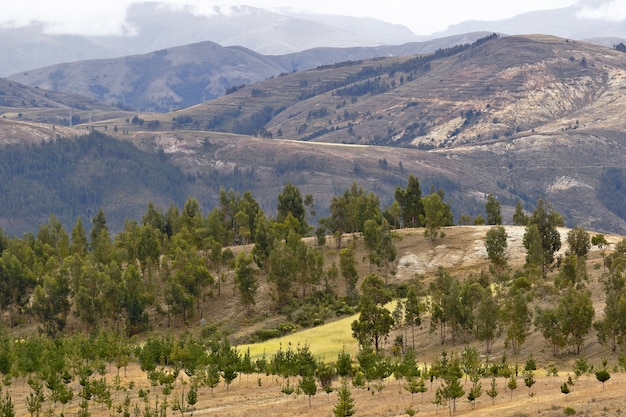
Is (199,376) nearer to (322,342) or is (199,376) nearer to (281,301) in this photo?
(322,342)

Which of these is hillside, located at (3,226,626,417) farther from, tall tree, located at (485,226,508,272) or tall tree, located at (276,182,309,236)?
tall tree, located at (276,182,309,236)

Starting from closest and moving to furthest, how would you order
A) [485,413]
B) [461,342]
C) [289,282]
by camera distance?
[485,413]
[461,342]
[289,282]

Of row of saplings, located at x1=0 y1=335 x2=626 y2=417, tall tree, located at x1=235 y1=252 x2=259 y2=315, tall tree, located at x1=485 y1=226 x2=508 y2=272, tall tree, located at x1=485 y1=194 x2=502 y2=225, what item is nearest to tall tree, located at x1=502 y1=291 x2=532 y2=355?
row of saplings, located at x1=0 y1=335 x2=626 y2=417

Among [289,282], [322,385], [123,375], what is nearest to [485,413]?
[322,385]

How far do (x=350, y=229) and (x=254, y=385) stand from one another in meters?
101

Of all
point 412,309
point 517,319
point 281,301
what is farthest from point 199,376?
point 281,301

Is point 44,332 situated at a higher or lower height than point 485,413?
lower

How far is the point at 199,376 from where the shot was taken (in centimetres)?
8838

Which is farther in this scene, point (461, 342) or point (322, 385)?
point (461, 342)

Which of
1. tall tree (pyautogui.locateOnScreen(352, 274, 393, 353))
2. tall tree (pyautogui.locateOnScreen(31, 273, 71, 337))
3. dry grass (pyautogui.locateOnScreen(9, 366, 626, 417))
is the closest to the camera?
dry grass (pyautogui.locateOnScreen(9, 366, 626, 417))

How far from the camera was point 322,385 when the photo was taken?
85562mm

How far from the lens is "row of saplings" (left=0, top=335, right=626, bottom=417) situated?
72625 millimetres

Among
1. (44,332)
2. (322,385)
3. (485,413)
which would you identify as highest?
(485,413)

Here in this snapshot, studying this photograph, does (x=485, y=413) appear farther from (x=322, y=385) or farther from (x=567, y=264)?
(x=567, y=264)
